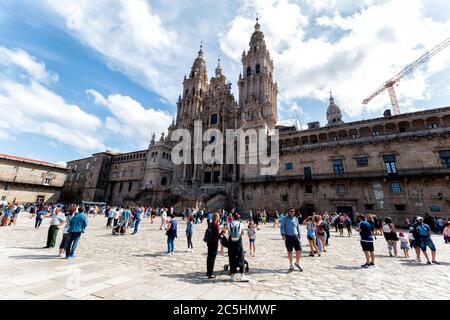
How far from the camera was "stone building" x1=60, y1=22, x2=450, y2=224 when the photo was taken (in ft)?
69.6

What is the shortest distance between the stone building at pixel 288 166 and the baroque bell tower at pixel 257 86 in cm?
22

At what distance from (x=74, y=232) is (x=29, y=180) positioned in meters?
44.5

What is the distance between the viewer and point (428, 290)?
4621 mm

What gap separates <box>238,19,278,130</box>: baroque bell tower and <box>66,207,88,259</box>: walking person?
1176 inches

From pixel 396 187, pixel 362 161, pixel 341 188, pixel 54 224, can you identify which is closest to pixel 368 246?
pixel 54 224

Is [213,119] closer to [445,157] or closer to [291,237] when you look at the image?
[445,157]

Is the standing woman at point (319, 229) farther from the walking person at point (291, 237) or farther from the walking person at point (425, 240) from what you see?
the walking person at point (425, 240)

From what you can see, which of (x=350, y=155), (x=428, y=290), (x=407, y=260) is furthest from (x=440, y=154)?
(x=428, y=290)

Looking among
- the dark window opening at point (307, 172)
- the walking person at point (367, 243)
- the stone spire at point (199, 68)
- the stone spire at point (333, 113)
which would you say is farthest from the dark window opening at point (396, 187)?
the stone spire at point (199, 68)

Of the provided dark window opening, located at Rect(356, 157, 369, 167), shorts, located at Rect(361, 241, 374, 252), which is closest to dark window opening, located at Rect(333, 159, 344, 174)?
dark window opening, located at Rect(356, 157, 369, 167)

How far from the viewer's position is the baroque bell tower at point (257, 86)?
122 feet

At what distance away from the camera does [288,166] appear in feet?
95.0
